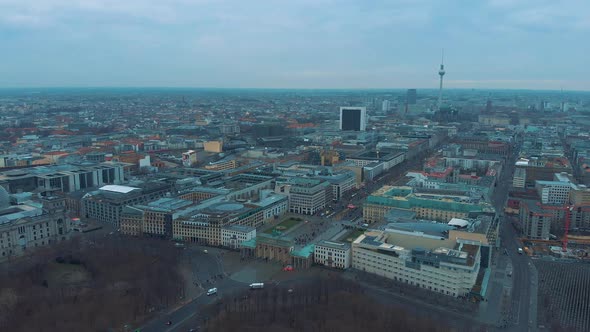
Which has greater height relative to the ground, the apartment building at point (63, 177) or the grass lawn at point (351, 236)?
the apartment building at point (63, 177)

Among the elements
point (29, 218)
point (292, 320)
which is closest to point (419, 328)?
point (292, 320)

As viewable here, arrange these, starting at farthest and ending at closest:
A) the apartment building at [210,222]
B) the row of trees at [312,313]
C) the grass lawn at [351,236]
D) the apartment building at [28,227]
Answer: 1. the grass lawn at [351,236]
2. the apartment building at [210,222]
3. the apartment building at [28,227]
4. the row of trees at [312,313]

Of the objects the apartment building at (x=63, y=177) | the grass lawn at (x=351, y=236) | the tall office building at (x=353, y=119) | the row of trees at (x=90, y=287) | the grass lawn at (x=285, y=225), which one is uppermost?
the tall office building at (x=353, y=119)

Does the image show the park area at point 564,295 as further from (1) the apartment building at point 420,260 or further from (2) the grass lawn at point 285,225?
(2) the grass lawn at point 285,225

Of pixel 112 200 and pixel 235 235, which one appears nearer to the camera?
pixel 235 235

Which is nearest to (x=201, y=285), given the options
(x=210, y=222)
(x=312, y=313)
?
(x=312, y=313)

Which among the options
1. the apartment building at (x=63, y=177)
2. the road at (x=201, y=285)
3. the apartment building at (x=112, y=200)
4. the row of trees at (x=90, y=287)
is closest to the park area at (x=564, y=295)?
the road at (x=201, y=285)

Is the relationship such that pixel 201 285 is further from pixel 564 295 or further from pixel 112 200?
pixel 564 295
